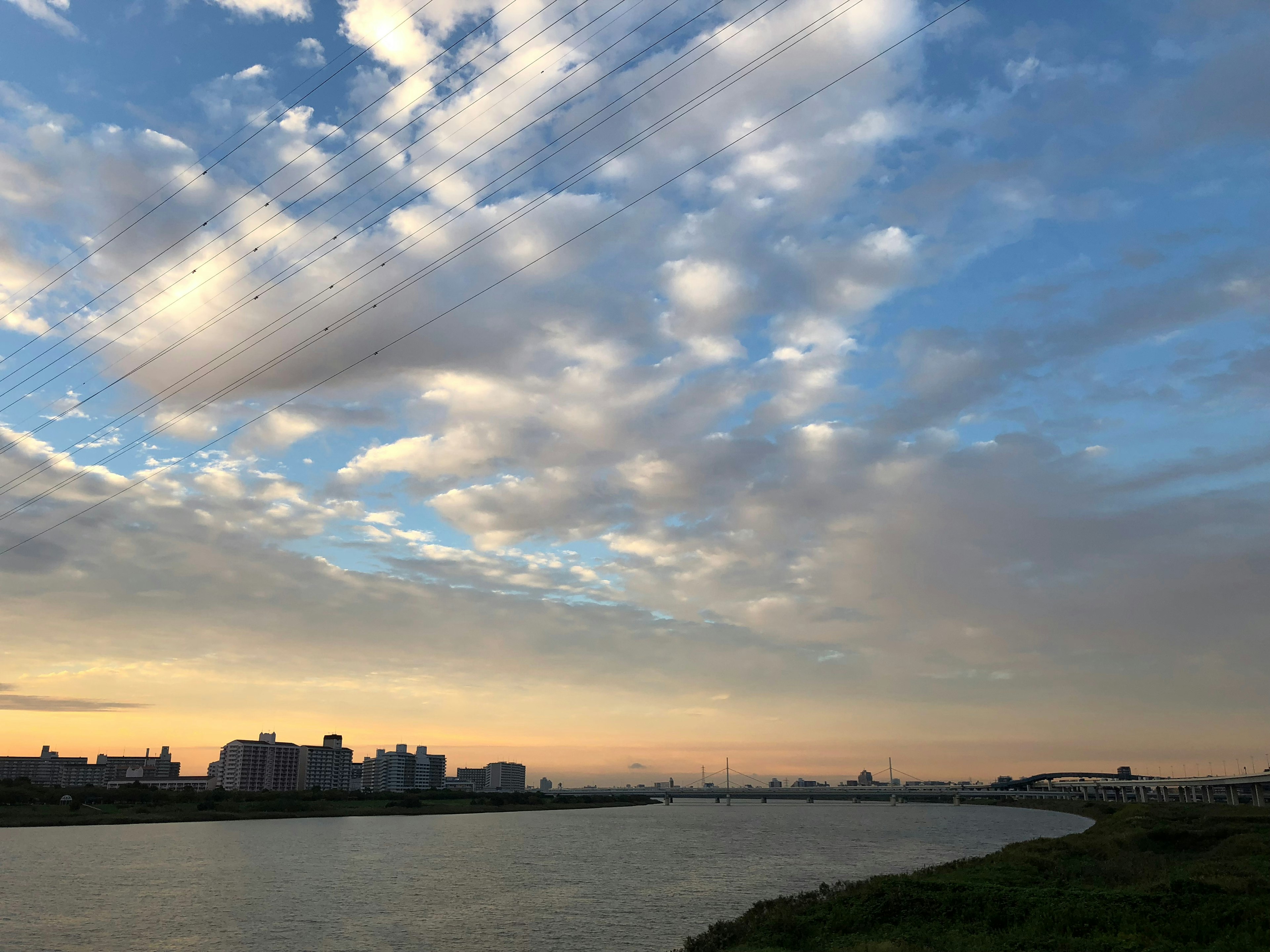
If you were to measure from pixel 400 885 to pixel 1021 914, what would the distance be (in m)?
54.2

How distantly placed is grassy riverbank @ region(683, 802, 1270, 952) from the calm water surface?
23.6 feet

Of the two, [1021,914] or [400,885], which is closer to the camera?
[1021,914]

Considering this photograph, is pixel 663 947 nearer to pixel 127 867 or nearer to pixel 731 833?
pixel 127 867

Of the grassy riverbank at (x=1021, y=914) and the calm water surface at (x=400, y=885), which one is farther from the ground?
the grassy riverbank at (x=1021, y=914)

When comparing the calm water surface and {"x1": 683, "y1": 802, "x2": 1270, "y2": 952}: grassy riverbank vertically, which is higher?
{"x1": 683, "y1": 802, "x2": 1270, "y2": 952}: grassy riverbank

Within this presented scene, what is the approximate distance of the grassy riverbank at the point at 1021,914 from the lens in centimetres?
3478

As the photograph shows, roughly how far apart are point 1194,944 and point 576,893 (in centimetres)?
4630

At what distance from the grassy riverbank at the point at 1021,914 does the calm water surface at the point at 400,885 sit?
7189 millimetres

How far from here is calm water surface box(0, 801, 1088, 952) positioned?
49.0m

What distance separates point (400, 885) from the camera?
74188mm

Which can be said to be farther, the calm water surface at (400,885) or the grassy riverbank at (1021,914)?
the calm water surface at (400,885)

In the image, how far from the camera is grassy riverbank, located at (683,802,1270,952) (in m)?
34.8

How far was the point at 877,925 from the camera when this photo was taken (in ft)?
136

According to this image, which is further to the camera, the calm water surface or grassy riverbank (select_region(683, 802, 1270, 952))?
the calm water surface
